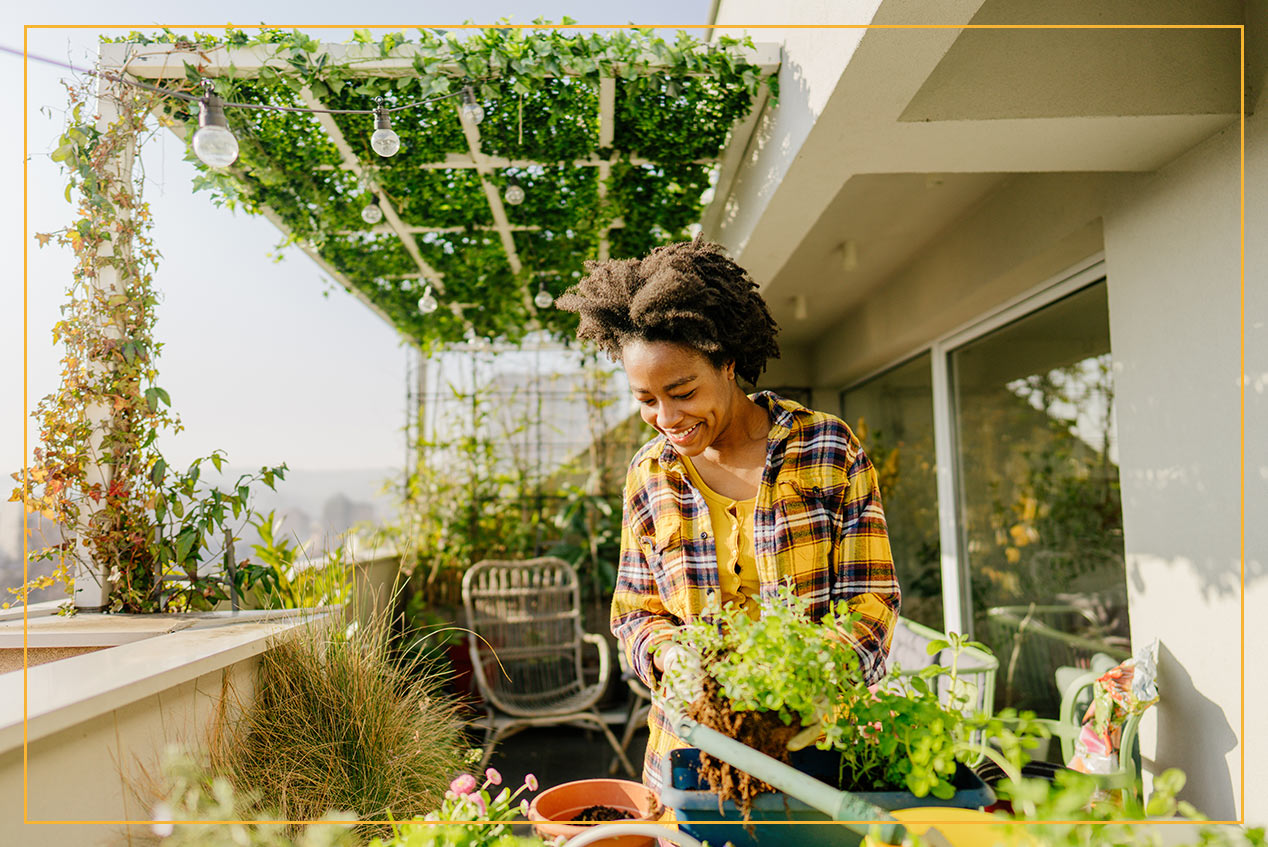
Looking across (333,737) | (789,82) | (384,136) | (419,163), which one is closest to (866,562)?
(333,737)

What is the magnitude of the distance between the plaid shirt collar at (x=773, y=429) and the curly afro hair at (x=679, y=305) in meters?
0.10

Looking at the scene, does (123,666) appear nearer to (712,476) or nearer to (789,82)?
(712,476)

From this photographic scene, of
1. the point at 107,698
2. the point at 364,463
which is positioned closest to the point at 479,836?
the point at 107,698

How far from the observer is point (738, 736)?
0.75 m

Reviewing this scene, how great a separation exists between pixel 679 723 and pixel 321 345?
545 centimetres

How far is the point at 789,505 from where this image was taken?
1.29 metres

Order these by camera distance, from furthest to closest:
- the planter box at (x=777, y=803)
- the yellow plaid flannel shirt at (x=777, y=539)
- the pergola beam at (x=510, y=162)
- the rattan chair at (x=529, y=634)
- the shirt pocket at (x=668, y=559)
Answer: the rattan chair at (x=529, y=634)
the pergola beam at (x=510, y=162)
the shirt pocket at (x=668, y=559)
the yellow plaid flannel shirt at (x=777, y=539)
the planter box at (x=777, y=803)

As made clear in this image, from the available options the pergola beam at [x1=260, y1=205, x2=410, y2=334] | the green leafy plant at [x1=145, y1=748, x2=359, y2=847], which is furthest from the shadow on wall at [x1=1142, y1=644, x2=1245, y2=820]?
the pergola beam at [x1=260, y1=205, x2=410, y2=334]

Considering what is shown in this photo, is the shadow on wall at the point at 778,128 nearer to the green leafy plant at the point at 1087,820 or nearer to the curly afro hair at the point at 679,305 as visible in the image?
the curly afro hair at the point at 679,305

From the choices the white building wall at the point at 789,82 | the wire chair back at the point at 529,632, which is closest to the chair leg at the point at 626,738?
the wire chair back at the point at 529,632

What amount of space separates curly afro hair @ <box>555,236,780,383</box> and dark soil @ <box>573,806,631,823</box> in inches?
28.4

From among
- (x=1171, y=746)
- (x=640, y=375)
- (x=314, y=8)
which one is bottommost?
(x=1171, y=746)

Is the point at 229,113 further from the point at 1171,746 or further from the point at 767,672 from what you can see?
the point at 1171,746

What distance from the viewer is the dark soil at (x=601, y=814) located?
1.08 metres
